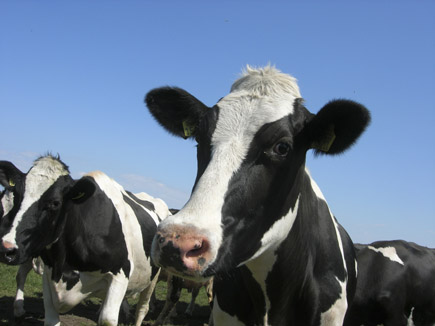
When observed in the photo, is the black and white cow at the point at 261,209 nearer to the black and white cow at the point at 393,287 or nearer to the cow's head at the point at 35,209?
the cow's head at the point at 35,209

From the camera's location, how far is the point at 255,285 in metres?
3.62

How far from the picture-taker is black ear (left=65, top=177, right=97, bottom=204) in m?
6.88

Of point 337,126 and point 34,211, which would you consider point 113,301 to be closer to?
point 34,211

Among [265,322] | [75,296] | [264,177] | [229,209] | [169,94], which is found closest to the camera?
[229,209]

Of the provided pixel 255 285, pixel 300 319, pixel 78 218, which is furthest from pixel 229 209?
pixel 78 218

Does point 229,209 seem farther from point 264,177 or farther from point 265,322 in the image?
point 265,322

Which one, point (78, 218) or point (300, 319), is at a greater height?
point (300, 319)

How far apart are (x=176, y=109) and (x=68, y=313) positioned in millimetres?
8039

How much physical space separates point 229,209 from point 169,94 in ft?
4.83

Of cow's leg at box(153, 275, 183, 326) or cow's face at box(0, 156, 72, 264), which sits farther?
cow's leg at box(153, 275, 183, 326)

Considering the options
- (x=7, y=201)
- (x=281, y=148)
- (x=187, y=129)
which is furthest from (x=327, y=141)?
(x=7, y=201)

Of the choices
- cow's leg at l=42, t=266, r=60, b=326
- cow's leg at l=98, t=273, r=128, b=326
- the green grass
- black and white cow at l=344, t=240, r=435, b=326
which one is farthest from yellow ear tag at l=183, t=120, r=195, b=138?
the green grass

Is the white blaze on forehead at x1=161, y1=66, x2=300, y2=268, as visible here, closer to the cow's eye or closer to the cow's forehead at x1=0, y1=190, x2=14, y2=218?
the cow's eye

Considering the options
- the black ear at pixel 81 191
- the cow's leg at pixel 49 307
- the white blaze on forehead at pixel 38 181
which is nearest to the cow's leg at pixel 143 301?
the cow's leg at pixel 49 307
